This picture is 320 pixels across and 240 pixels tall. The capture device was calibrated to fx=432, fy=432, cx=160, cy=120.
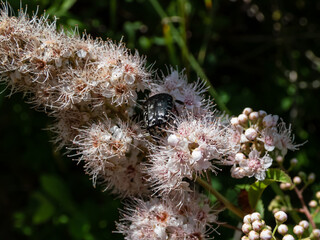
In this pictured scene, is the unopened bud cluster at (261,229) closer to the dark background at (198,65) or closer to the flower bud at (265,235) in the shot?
the flower bud at (265,235)

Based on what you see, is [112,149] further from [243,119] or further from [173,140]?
[243,119]

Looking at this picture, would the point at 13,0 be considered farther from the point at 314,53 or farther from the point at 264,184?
the point at 314,53

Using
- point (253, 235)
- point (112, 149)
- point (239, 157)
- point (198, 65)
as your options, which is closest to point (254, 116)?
point (239, 157)

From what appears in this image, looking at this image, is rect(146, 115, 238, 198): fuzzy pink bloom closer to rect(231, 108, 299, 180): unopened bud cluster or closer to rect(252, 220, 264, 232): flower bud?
rect(231, 108, 299, 180): unopened bud cluster

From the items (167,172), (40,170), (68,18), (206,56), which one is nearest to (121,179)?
(167,172)

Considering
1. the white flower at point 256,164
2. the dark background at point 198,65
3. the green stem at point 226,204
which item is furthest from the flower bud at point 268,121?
the dark background at point 198,65

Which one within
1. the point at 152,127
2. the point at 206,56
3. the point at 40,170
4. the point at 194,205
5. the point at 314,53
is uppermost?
the point at 314,53
